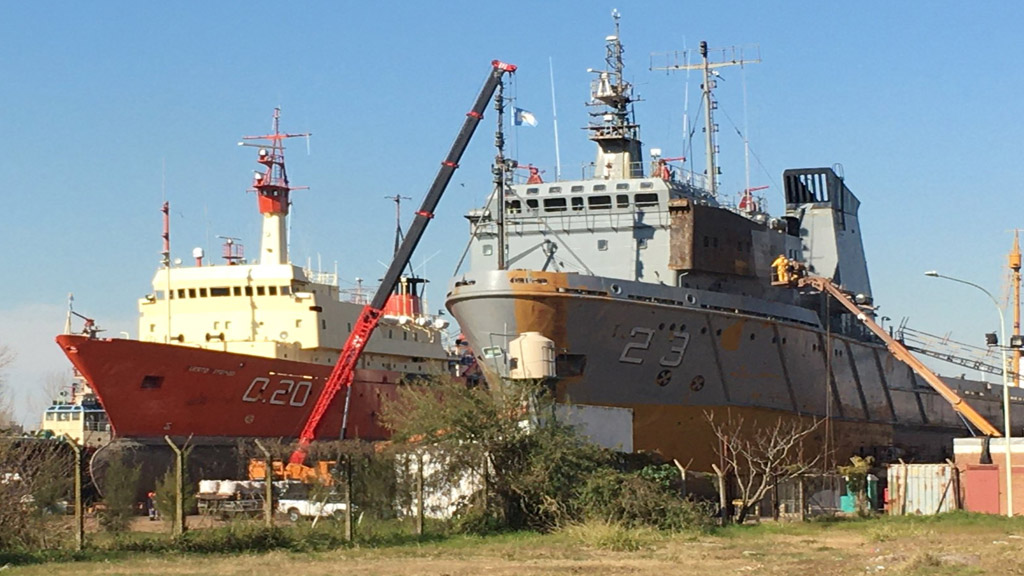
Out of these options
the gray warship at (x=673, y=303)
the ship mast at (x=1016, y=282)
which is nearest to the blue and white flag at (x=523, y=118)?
the gray warship at (x=673, y=303)

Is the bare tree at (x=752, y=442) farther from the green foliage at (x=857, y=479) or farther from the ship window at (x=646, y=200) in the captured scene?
the ship window at (x=646, y=200)

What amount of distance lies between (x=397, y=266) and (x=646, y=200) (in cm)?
995

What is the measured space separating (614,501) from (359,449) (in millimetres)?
4883

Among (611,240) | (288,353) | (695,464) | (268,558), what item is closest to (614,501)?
(268,558)

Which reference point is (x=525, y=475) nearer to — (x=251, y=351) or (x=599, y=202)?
(x=599, y=202)

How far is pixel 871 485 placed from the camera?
37.4 m

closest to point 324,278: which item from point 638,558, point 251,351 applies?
point 251,351

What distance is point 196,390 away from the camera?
1754 inches

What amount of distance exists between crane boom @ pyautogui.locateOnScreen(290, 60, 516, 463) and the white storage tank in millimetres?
12519

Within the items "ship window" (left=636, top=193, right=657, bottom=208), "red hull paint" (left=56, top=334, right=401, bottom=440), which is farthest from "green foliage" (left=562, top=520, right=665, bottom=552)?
"red hull paint" (left=56, top=334, right=401, bottom=440)

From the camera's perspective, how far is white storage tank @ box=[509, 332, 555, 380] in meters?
34.2

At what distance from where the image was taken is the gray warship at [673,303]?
3647 centimetres

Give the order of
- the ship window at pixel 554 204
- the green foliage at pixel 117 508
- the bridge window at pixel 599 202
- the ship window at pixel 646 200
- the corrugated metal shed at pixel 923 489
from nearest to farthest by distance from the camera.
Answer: the green foliage at pixel 117 508, the corrugated metal shed at pixel 923 489, the ship window at pixel 646 200, the bridge window at pixel 599 202, the ship window at pixel 554 204

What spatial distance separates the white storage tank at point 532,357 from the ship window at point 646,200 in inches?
297
